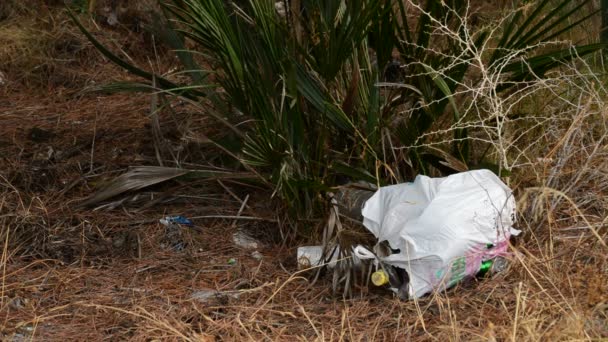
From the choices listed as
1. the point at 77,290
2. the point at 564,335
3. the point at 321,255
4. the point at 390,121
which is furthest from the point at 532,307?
the point at 77,290

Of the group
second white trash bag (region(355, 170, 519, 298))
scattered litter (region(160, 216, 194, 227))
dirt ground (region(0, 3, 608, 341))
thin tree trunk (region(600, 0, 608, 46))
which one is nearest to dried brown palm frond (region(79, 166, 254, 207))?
dirt ground (region(0, 3, 608, 341))

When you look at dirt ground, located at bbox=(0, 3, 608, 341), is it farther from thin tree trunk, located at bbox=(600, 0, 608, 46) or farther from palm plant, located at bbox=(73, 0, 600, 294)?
thin tree trunk, located at bbox=(600, 0, 608, 46)

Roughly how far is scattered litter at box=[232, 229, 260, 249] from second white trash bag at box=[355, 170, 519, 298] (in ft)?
2.08

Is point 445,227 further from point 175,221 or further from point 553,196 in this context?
point 175,221

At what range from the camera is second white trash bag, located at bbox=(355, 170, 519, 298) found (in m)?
3.12

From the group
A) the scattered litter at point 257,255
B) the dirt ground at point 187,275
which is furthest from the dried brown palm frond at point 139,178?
the scattered litter at point 257,255

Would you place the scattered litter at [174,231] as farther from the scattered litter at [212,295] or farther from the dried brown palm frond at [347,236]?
the dried brown palm frond at [347,236]

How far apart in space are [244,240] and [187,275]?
1.11ft

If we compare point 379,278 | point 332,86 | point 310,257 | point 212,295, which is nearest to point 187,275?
point 212,295

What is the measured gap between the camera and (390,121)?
3752 mm

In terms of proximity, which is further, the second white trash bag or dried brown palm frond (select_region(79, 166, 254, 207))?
dried brown palm frond (select_region(79, 166, 254, 207))

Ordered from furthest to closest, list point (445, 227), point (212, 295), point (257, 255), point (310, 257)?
point (257, 255) < point (310, 257) < point (212, 295) < point (445, 227)

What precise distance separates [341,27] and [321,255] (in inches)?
35.2

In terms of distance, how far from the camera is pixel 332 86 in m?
3.68
